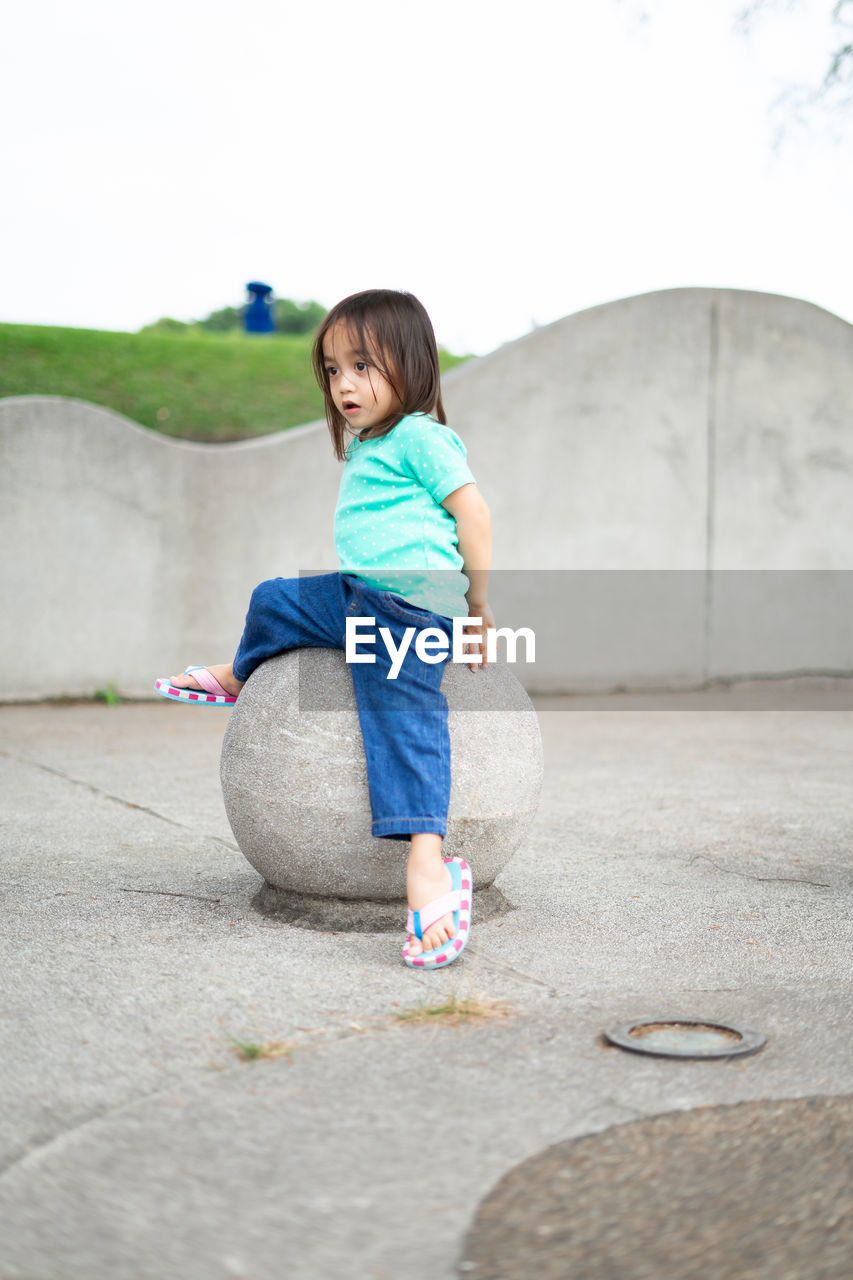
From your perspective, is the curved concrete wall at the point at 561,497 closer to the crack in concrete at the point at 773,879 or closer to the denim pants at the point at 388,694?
the crack in concrete at the point at 773,879

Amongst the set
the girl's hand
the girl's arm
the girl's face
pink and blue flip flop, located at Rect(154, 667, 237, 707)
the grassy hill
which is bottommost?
pink and blue flip flop, located at Rect(154, 667, 237, 707)

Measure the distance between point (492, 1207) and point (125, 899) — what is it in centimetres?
201

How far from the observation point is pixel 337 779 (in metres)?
3.20

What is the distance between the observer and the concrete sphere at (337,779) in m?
3.21

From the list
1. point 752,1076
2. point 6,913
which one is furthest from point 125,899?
point 752,1076

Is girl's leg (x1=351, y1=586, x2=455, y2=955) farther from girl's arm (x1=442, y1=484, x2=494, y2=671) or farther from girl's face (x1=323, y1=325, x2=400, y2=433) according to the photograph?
girl's face (x1=323, y1=325, x2=400, y2=433)

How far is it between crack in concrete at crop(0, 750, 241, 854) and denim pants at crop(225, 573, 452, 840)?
4.29 ft

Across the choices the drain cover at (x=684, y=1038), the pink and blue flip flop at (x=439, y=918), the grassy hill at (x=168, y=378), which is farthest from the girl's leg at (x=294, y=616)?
the grassy hill at (x=168, y=378)

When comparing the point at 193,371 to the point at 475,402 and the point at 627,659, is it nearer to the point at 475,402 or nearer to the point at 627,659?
the point at 475,402

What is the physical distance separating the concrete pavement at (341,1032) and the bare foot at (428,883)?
9 centimetres

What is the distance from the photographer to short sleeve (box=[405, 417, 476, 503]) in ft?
10.5

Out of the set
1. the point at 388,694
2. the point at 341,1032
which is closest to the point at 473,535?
the point at 388,694

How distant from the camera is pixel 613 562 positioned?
32.1 feet

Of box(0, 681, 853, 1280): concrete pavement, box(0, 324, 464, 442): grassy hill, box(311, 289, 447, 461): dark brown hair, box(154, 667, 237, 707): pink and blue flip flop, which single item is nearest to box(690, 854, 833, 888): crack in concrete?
box(0, 681, 853, 1280): concrete pavement
